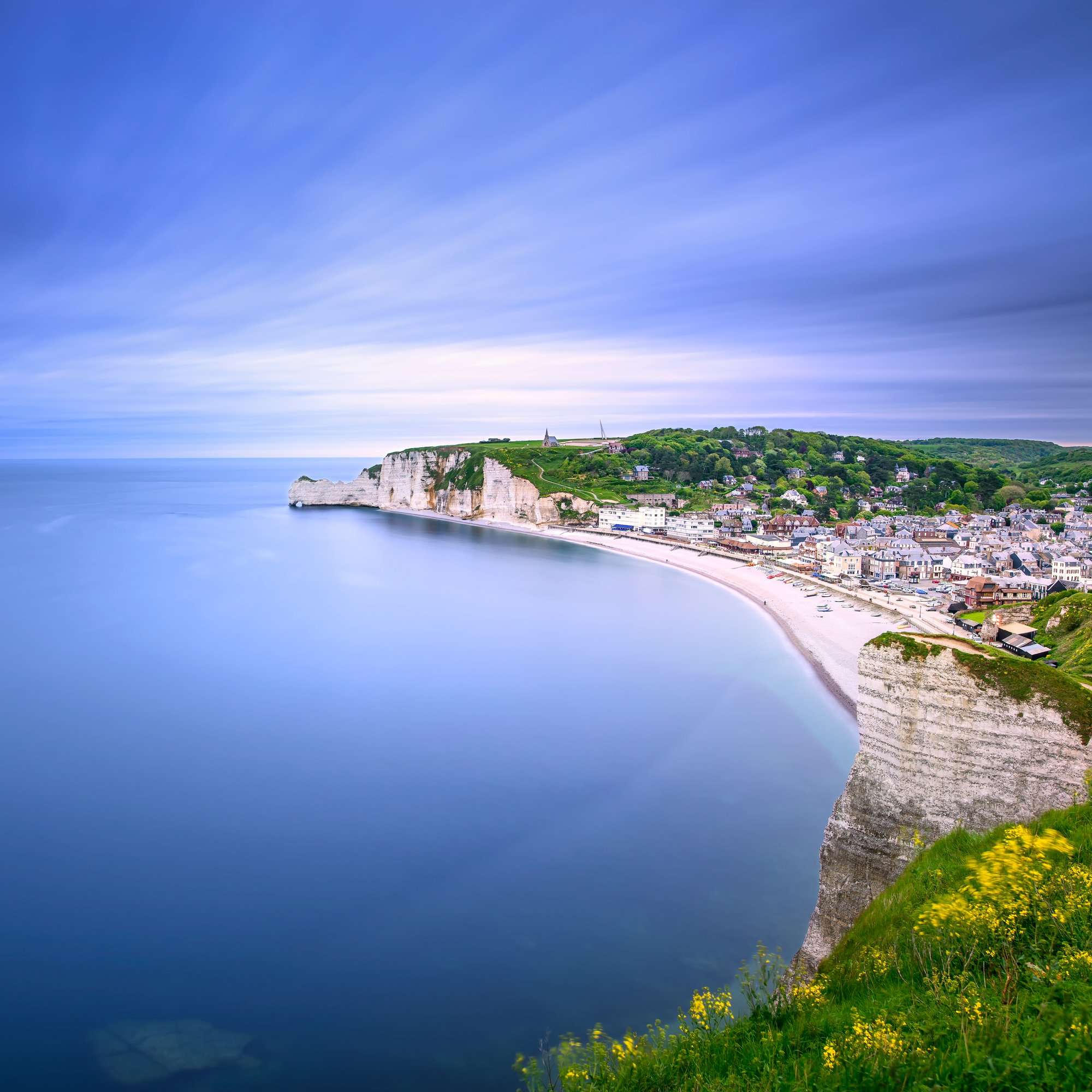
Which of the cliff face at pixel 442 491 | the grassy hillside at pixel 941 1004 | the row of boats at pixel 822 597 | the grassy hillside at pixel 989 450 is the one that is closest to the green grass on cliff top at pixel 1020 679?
the grassy hillside at pixel 941 1004

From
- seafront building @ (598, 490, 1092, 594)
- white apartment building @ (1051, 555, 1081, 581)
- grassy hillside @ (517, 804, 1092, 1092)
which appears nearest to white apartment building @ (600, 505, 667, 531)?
seafront building @ (598, 490, 1092, 594)

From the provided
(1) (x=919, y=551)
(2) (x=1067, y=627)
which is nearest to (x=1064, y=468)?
(1) (x=919, y=551)

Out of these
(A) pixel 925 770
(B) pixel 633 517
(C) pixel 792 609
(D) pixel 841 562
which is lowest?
(C) pixel 792 609

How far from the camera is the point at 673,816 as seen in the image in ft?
61.5

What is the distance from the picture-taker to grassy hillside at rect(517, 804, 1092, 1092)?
480cm

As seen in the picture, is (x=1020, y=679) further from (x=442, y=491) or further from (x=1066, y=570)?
(x=442, y=491)

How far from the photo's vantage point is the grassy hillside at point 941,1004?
4.80 m

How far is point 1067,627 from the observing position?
2992cm

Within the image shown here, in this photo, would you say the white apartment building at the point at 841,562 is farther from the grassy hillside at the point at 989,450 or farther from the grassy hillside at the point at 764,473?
the grassy hillside at the point at 989,450

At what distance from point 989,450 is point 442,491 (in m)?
143

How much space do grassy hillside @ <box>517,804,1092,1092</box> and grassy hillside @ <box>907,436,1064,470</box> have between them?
158 meters

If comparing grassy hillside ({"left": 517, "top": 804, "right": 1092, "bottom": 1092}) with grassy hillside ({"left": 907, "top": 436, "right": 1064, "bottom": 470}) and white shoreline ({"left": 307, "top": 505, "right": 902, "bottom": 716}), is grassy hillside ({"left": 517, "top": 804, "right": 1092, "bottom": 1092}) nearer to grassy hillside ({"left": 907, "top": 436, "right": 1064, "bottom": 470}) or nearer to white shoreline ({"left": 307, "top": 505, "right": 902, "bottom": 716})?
white shoreline ({"left": 307, "top": 505, "right": 902, "bottom": 716})

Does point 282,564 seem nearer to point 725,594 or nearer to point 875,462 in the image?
point 725,594

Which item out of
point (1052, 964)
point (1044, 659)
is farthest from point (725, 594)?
point (1052, 964)
